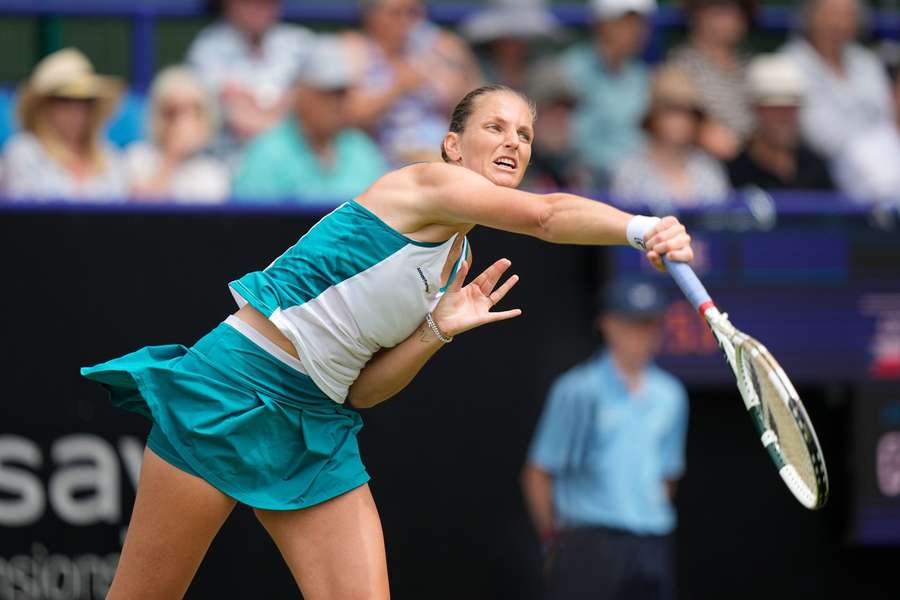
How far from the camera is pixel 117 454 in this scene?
6164mm

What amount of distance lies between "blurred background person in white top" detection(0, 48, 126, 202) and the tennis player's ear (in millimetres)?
2791

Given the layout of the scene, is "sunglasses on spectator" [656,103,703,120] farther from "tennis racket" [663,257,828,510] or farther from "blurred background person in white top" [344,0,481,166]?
"tennis racket" [663,257,828,510]

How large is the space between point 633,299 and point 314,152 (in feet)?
5.30

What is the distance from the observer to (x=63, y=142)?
6.71 metres

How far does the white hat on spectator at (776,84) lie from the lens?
7.61m

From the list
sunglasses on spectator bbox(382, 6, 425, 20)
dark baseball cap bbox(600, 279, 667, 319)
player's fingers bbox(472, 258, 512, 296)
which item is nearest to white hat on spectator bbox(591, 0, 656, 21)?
sunglasses on spectator bbox(382, 6, 425, 20)

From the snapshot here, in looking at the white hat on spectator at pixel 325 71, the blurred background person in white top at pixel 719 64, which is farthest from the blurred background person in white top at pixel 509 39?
the white hat on spectator at pixel 325 71

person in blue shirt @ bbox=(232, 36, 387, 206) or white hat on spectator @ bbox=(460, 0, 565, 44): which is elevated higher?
white hat on spectator @ bbox=(460, 0, 565, 44)

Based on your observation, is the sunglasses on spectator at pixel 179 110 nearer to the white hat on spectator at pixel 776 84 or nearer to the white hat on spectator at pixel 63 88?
the white hat on spectator at pixel 63 88

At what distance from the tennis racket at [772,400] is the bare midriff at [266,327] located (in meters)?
1.11

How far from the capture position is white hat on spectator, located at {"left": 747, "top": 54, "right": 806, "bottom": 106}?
300 inches

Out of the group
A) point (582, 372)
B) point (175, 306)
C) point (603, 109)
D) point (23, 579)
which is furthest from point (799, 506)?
point (23, 579)

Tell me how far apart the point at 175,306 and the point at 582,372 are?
166 cm

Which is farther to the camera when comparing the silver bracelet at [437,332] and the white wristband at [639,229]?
the silver bracelet at [437,332]
